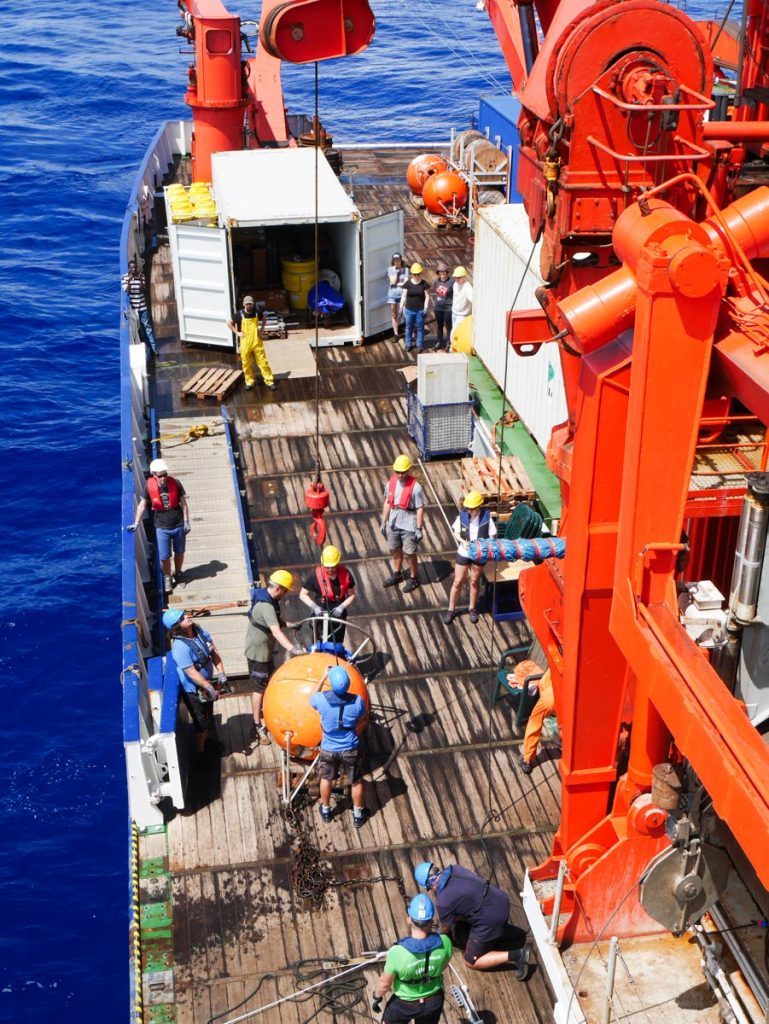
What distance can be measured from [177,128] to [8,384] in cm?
922

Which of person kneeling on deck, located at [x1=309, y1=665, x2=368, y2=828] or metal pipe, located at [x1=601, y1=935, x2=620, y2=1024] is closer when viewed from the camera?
metal pipe, located at [x1=601, y1=935, x2=620, y2=1024]

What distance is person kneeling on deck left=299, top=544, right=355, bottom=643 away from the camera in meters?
14.0

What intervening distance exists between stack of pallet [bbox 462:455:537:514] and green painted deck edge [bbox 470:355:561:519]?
196 mm

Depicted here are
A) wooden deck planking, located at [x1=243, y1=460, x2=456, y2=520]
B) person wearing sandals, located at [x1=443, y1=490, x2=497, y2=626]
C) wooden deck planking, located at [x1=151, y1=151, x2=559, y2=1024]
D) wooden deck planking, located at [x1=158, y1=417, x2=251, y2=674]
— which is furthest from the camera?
wooden deck planking, located at [x1=243, y1=460, x2=456, y2=520]

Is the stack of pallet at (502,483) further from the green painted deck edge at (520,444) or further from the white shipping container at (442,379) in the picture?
the white shipping container at (442,379)

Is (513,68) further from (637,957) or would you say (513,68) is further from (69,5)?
(69,5)

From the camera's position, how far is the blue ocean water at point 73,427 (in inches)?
664

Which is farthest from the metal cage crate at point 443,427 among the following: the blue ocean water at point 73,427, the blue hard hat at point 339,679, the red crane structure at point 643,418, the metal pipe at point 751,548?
the metal pipe at point 751,548

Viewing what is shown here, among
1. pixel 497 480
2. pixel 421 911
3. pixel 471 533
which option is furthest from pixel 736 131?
pixel 497 480

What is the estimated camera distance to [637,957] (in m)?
9.49

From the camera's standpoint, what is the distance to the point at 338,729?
12.0 metres

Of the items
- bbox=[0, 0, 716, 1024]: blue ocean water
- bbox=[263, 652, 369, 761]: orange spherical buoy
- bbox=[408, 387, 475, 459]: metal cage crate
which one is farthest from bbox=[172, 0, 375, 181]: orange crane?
bbox=[0, 0, 716, 1024]: blue ocean water

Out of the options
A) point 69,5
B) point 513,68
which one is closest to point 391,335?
point 513,68

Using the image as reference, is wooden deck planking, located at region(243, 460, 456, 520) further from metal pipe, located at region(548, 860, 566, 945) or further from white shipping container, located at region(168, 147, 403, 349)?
metal pipe, located at region(548, 860, 566, 945)
